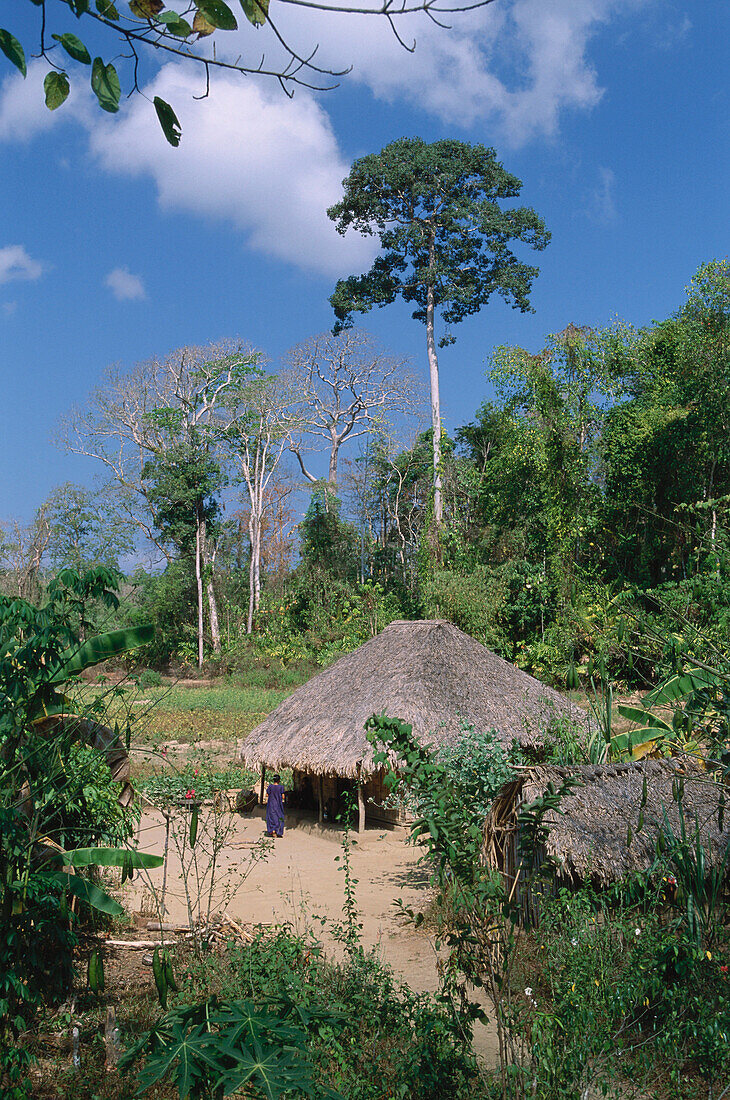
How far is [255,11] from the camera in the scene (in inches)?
Answer: 66.7

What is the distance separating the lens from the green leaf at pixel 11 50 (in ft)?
4.93

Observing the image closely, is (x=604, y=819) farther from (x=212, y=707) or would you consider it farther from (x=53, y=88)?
(x=212, y=707)

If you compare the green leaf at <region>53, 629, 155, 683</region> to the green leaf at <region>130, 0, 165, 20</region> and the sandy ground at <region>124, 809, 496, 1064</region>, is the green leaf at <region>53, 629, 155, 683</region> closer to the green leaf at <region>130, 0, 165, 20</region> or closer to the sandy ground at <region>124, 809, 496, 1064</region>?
the sandy ground at <region>124, 809, 496, 1064</region>

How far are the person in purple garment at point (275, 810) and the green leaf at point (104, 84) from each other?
1033cm

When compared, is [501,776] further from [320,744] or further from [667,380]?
[667,380]

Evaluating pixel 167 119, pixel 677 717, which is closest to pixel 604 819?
pixel 677 717

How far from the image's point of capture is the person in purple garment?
36.5 feet

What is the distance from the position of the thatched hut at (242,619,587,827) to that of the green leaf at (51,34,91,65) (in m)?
9.33

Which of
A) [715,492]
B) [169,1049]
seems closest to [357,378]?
[715,492]

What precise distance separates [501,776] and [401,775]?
5.15 metres

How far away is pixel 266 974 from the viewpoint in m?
5.17

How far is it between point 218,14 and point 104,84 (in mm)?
258

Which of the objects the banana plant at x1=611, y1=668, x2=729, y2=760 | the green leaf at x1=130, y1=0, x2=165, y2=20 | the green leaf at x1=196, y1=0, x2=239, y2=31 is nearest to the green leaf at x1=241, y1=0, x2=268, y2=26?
the green leaf at x1=196, y1=0, x2=239, y2=31

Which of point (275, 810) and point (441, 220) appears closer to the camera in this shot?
point (275, 810)
